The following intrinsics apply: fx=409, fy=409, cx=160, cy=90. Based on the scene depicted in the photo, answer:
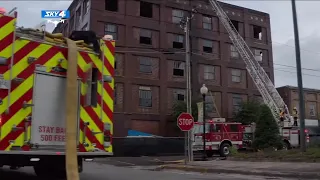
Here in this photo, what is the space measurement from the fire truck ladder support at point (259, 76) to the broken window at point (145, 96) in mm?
9653

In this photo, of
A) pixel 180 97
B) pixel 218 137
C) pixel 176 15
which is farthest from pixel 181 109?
pixel 218 137

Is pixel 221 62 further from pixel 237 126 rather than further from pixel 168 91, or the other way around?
pixel 237 126

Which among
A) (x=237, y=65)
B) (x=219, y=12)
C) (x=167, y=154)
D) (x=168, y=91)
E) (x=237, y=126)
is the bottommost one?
(x=167, y=154)

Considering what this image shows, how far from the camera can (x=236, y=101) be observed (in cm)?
4538

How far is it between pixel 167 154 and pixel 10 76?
27.9m

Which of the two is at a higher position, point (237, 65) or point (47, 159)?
point (237, 65)

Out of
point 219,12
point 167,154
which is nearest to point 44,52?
point 167,154

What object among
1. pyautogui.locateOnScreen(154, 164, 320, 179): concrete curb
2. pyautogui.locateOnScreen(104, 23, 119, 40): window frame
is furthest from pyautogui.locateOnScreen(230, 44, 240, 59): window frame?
pyautogui.locateOnScreen(154, 164, 320, 179): concrete curb

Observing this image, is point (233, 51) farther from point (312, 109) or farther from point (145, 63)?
point (312, 109)

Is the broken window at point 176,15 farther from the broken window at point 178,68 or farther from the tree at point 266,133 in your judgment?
the tree at point 266,133

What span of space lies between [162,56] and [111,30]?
5.79m

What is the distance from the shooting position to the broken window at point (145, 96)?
39.3 metres

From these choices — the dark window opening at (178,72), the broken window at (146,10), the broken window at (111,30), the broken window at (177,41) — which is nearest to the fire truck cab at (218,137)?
the dark window opening at (178,72)

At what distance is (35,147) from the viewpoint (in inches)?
285
